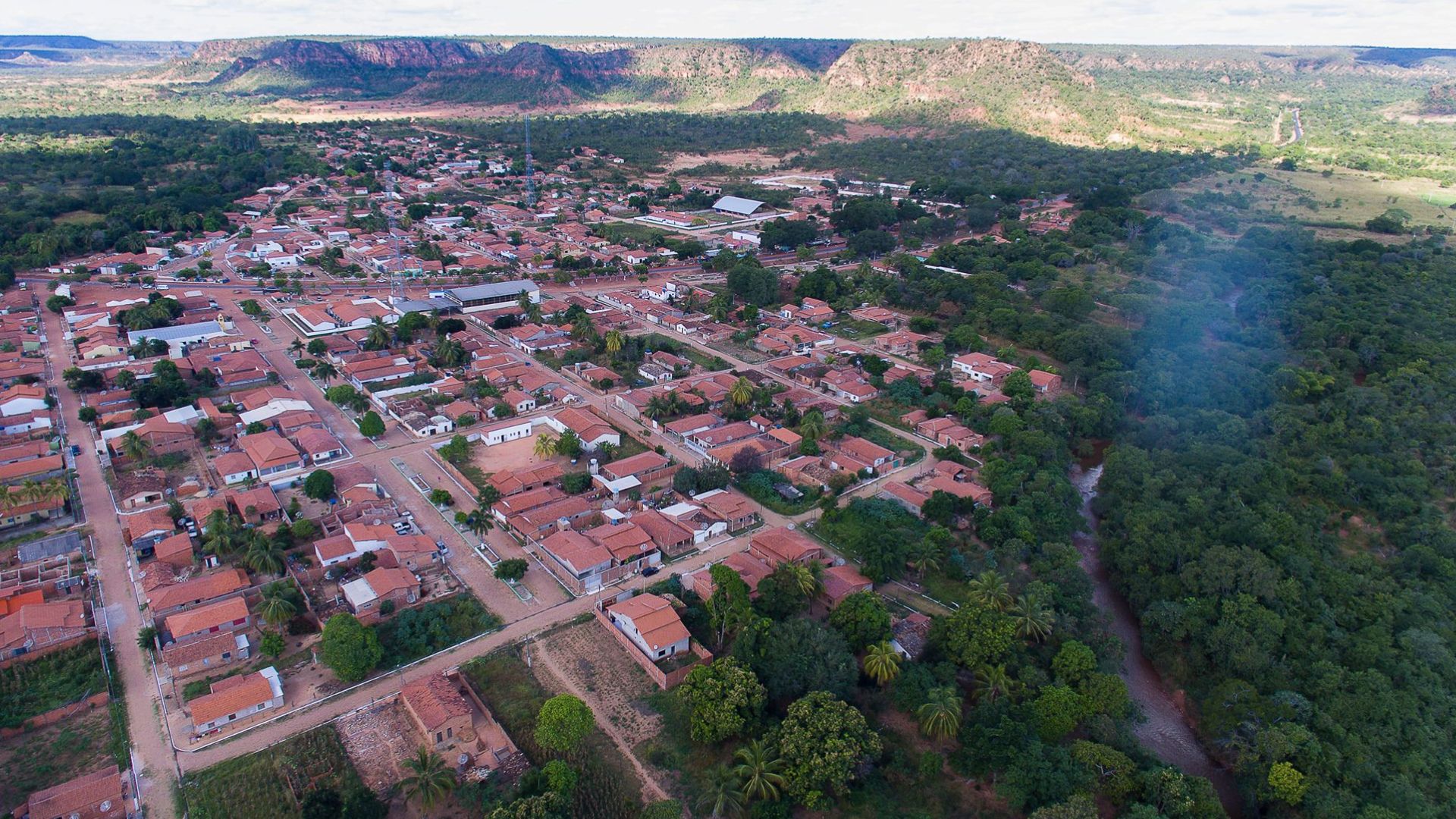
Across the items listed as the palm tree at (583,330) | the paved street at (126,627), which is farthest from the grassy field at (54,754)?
the palm tree at (583,330)

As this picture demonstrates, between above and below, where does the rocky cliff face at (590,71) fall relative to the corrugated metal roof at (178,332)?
above

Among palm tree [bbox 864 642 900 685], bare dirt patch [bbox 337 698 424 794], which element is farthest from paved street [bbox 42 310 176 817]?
palm tree [bbox 864 642 900 685]

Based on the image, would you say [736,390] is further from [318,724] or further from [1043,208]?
[1043,208]

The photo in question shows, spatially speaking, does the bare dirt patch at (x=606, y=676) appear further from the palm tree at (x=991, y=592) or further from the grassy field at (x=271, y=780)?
the palm tree at (x=991, y=592)

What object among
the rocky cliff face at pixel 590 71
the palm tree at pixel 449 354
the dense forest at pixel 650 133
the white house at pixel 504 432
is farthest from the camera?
the rocky cliff face at pixel 590 71

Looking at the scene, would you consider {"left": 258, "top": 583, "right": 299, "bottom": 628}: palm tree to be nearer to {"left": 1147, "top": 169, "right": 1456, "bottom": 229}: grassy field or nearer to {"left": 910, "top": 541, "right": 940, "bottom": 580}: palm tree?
{"left": 910, "top": 541, "right": 940, "bottom": 580}: palm tree

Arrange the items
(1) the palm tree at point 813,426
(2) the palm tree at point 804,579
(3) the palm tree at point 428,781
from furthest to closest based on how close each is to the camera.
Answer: (1) the palm tree at point 813,426, (2) the palm tree at point 804,579, (3) the palm tree at point 428,781
